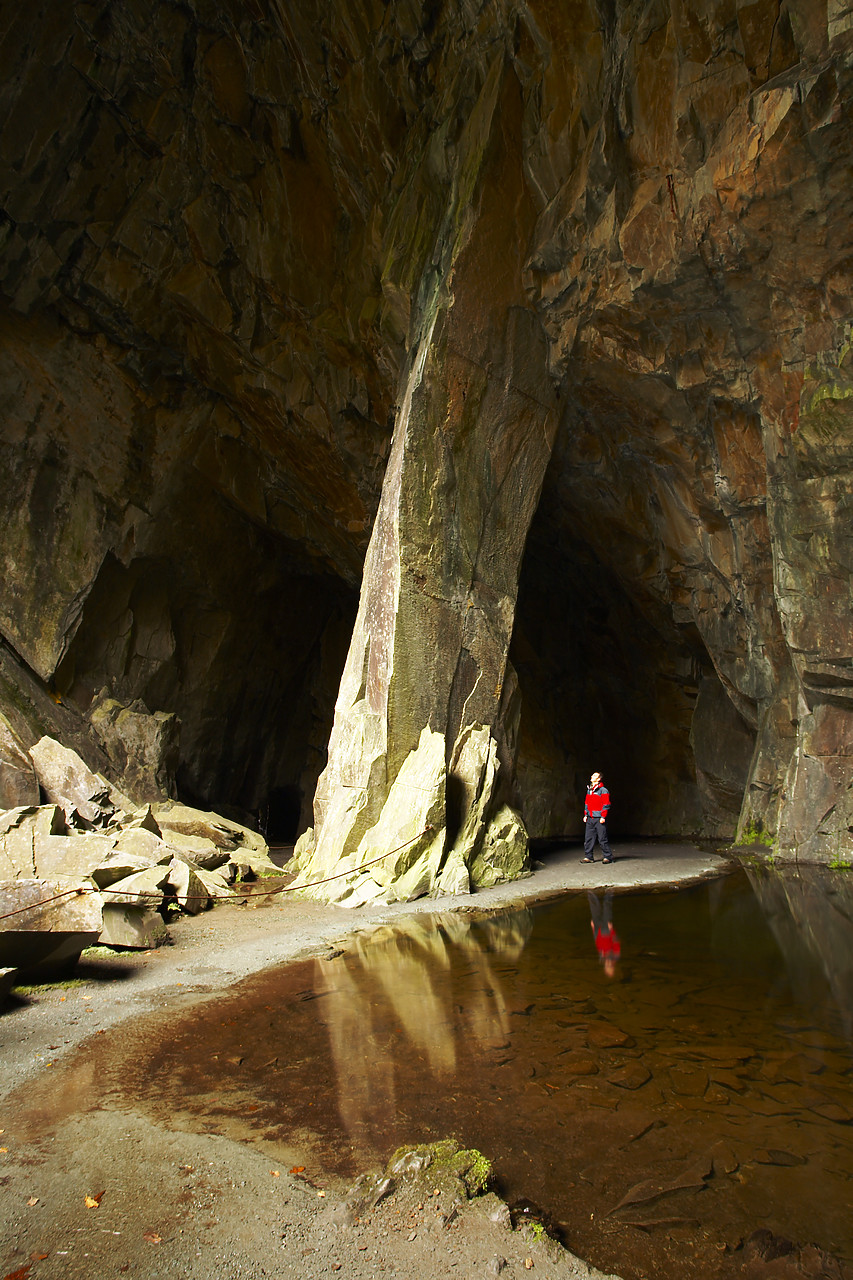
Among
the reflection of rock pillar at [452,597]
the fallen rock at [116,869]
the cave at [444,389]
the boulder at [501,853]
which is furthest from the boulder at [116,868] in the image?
the boulder at [501,853]

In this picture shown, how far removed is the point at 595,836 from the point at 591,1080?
8836 millimetres

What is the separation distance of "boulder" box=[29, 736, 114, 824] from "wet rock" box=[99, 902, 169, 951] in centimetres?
591

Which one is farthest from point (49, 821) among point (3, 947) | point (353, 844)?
point (353, 844)

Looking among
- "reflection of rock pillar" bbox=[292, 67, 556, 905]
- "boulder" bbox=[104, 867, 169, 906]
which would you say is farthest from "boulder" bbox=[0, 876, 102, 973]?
"reflection of rock pillar" bbox=[292, 67, 556, 905]

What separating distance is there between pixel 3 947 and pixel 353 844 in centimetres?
505

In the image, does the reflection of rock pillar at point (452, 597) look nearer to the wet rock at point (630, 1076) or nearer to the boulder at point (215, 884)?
the boulder at point (215, 884)

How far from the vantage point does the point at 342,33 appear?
10914 mm

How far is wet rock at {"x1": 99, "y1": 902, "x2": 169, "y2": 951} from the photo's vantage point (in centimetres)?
530

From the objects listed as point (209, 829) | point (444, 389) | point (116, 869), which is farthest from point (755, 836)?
point (116, 869)

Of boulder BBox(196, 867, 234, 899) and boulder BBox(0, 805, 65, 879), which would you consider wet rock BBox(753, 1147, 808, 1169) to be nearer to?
boulder BBox(0, 805, 65, 879)

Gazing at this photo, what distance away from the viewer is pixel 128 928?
5371 mm

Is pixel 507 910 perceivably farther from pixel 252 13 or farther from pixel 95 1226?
pixel 252 13

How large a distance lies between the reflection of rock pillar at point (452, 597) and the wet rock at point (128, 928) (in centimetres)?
294

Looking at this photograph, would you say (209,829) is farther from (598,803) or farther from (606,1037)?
(606,1037)
